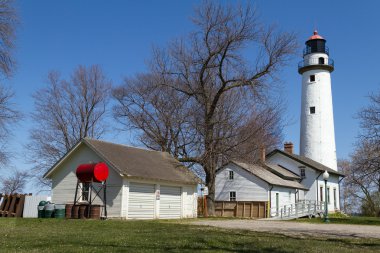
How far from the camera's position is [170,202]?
2728 centimetres

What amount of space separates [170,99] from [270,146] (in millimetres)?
10770

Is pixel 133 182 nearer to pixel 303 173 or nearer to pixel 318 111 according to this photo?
pixel 303 173

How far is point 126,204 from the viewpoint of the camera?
2362 centimetres

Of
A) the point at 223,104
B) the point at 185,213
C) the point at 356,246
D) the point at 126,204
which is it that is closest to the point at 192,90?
the point at 223,104

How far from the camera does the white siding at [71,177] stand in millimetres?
23984

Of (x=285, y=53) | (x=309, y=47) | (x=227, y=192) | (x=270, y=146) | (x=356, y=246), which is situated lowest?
(x=356, y=246)

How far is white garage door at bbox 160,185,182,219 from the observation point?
26531mm

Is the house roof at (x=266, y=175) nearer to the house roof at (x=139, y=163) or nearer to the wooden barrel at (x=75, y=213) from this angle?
the house roof at (x=139, y=163)

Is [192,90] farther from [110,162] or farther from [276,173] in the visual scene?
[276,173]

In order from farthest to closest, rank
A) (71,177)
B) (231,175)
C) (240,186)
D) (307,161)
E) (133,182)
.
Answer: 1. (307,161)
2. (231,175)
3. (240,186)
4. (71,177)
5. (133,182)

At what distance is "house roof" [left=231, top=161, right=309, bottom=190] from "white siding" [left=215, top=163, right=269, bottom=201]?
1.46ft

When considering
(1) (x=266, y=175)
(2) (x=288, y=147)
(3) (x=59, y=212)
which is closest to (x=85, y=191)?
(3) (x=59, y=212)

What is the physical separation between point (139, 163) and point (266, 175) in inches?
569

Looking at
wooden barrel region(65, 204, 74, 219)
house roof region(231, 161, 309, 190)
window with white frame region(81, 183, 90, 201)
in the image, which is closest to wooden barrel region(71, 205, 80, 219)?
wooden barrel region(65, 204, 74, 219)
